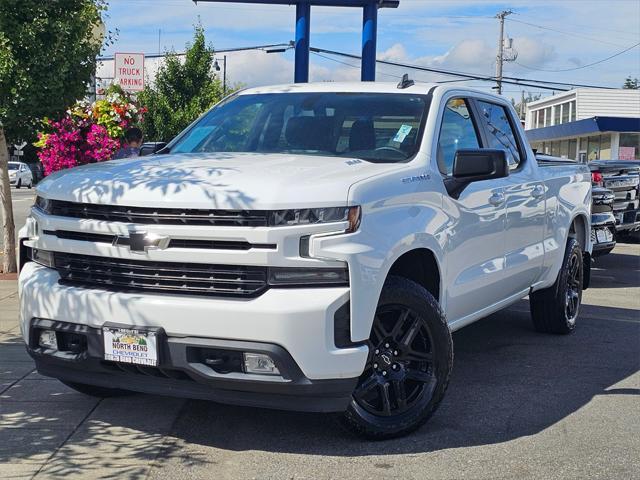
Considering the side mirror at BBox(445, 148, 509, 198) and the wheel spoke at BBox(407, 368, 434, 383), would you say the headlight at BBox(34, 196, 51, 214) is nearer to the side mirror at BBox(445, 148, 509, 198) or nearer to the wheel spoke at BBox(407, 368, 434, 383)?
the wheel spoke at BBox(407, 368, 434, 383)

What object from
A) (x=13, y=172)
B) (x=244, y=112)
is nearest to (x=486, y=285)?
(x=244, y=112)

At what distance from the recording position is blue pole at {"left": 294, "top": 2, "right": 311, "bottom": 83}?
12375mm

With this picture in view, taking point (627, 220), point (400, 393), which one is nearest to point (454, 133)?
point (400, 393)

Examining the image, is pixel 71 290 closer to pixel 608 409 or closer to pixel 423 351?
pixel 423 351

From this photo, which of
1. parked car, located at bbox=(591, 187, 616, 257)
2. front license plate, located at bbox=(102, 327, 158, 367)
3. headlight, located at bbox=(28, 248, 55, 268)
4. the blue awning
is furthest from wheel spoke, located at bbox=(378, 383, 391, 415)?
the blue awning

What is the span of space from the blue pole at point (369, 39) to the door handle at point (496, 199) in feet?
22.1

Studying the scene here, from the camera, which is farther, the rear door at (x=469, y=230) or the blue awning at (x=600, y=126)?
the blue awning at (x=600, y=126)

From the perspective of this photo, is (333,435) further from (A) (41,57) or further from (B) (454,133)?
(A) (41,57)

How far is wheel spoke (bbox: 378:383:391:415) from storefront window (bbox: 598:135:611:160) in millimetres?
39739

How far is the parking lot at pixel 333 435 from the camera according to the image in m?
4.43

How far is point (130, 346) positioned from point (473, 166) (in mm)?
2288

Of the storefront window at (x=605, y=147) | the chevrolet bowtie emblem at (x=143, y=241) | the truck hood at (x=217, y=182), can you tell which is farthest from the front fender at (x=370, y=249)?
the storefront window at (x=605, y=147)

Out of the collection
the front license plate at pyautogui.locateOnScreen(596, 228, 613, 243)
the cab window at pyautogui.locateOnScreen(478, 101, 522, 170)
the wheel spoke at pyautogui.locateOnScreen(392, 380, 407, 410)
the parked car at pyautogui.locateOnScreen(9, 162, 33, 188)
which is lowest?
the parked car at pyautogui.locateOnScreen(9, 162, 33, 188)

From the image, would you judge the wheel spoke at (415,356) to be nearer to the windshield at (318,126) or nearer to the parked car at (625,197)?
the windshield at (318,126)
